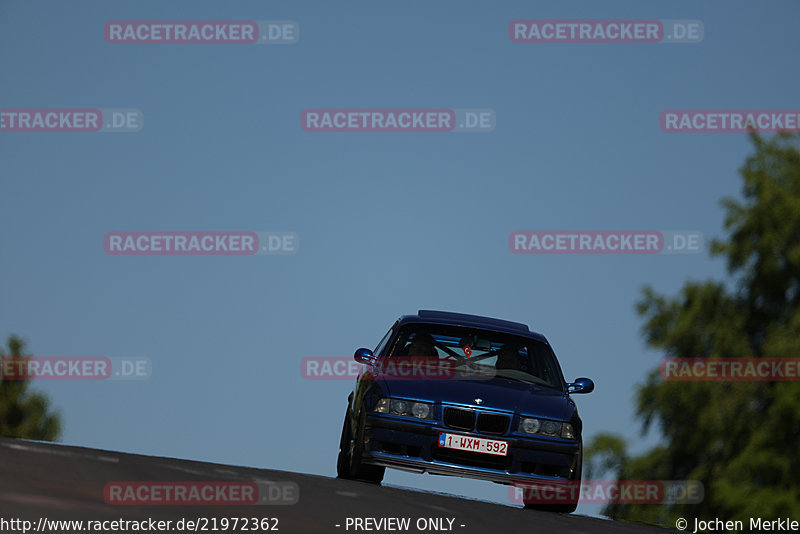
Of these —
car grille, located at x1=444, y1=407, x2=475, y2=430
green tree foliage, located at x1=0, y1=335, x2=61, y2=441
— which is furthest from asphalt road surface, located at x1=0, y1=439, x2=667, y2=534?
green tree foliage, located at x1=0, y1=335, x2=61, y2=441

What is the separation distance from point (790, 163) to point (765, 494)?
31.5ft

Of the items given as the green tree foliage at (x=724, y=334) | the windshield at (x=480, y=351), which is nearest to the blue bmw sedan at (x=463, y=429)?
the windshield at (x=480, y=351)

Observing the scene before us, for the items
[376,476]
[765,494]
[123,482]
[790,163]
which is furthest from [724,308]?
[123,482]

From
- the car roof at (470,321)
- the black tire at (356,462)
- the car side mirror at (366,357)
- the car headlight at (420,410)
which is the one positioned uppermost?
the car roof at (470,321)

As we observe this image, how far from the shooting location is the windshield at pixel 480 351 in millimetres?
14141

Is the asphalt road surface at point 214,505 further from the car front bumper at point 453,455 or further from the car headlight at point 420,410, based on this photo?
the car headlight at point 420,410

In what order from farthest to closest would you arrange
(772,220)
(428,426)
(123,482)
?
1. (772,220)
2. (428,426)
3. (123,482)

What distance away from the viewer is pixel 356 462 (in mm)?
13148

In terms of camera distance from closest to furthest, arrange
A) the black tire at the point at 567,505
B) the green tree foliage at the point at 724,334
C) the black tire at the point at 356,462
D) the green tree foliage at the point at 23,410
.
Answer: the black tire at the point at 567,505 < the black tire at the point at 356,462 < the green tree foliage at the point at 724,334 < the green tree foliage at the point at 23,410

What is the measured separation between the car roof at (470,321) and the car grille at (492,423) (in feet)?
5.72

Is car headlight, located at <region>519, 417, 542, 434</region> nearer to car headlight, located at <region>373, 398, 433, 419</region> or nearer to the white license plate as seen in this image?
the white license plate

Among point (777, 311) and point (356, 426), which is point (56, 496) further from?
point (777, 311)

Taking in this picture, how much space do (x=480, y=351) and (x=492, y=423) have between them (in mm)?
1691

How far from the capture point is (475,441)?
1271cm
